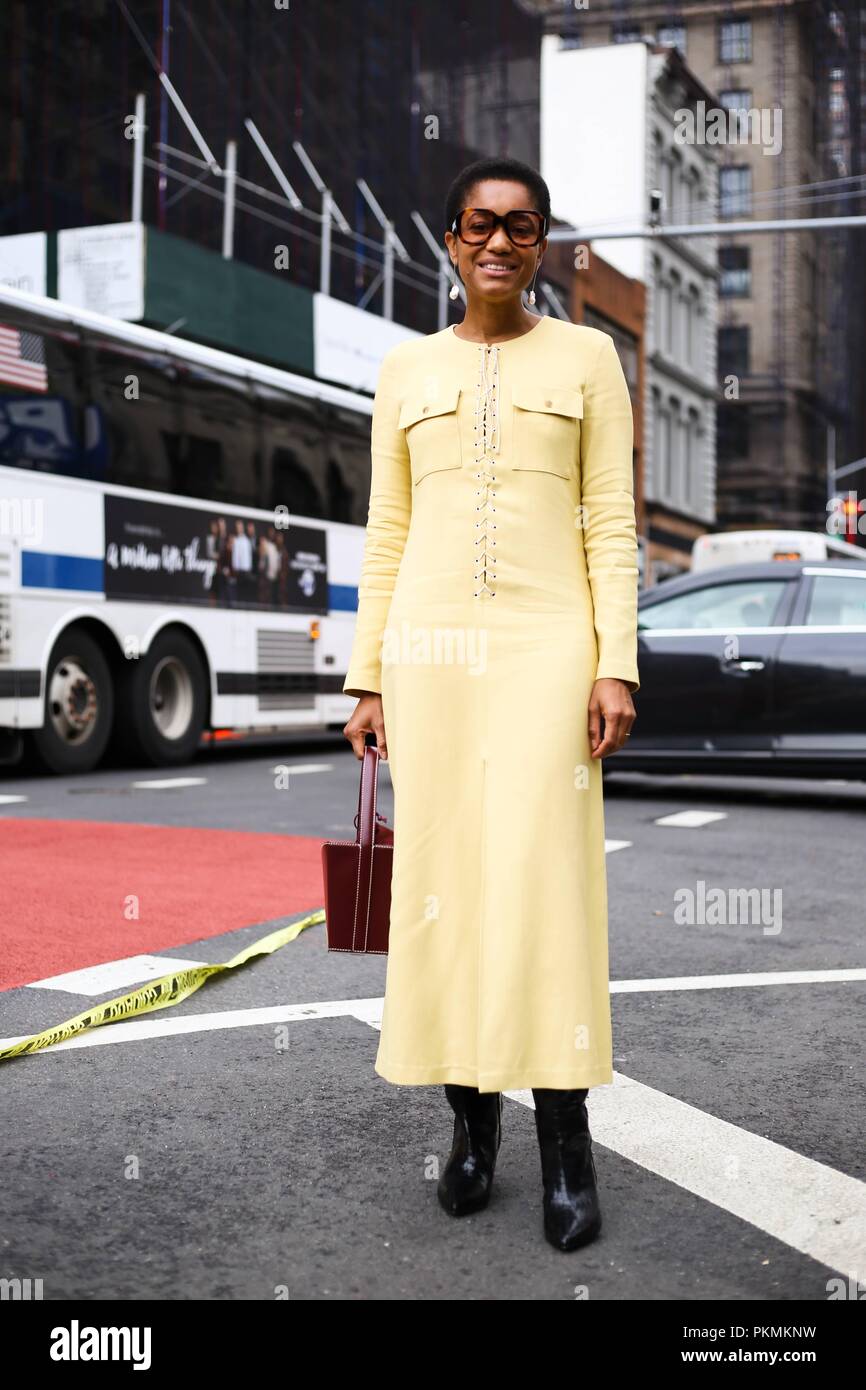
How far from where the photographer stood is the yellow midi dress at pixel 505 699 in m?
3.00

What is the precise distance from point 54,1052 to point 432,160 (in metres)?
34.8

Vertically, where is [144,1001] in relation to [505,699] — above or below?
below

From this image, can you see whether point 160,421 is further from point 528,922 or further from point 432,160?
point 432,160

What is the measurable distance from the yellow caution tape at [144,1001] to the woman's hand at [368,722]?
4.60 feet

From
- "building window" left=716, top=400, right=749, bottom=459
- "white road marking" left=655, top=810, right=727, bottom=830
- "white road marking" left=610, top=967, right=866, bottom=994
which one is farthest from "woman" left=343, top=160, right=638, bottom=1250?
"building window" left=716, top=400, right=749, bottom=459

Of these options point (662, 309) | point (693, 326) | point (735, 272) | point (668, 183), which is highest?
point (735, 272)

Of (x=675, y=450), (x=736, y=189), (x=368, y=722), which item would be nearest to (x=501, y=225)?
(x=368, y=722)

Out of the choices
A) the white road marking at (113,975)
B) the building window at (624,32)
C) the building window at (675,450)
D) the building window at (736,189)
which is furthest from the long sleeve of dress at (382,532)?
the building window at (624,32)

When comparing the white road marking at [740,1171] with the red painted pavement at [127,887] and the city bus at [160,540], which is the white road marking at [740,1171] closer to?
the red painted pavement at [127,887]

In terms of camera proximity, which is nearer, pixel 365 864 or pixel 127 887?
pixel 365 864

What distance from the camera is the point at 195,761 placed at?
15.6m

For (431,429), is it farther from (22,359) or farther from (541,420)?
(22,359)

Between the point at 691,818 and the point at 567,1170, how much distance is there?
279 inches

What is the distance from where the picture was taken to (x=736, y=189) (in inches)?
2879
